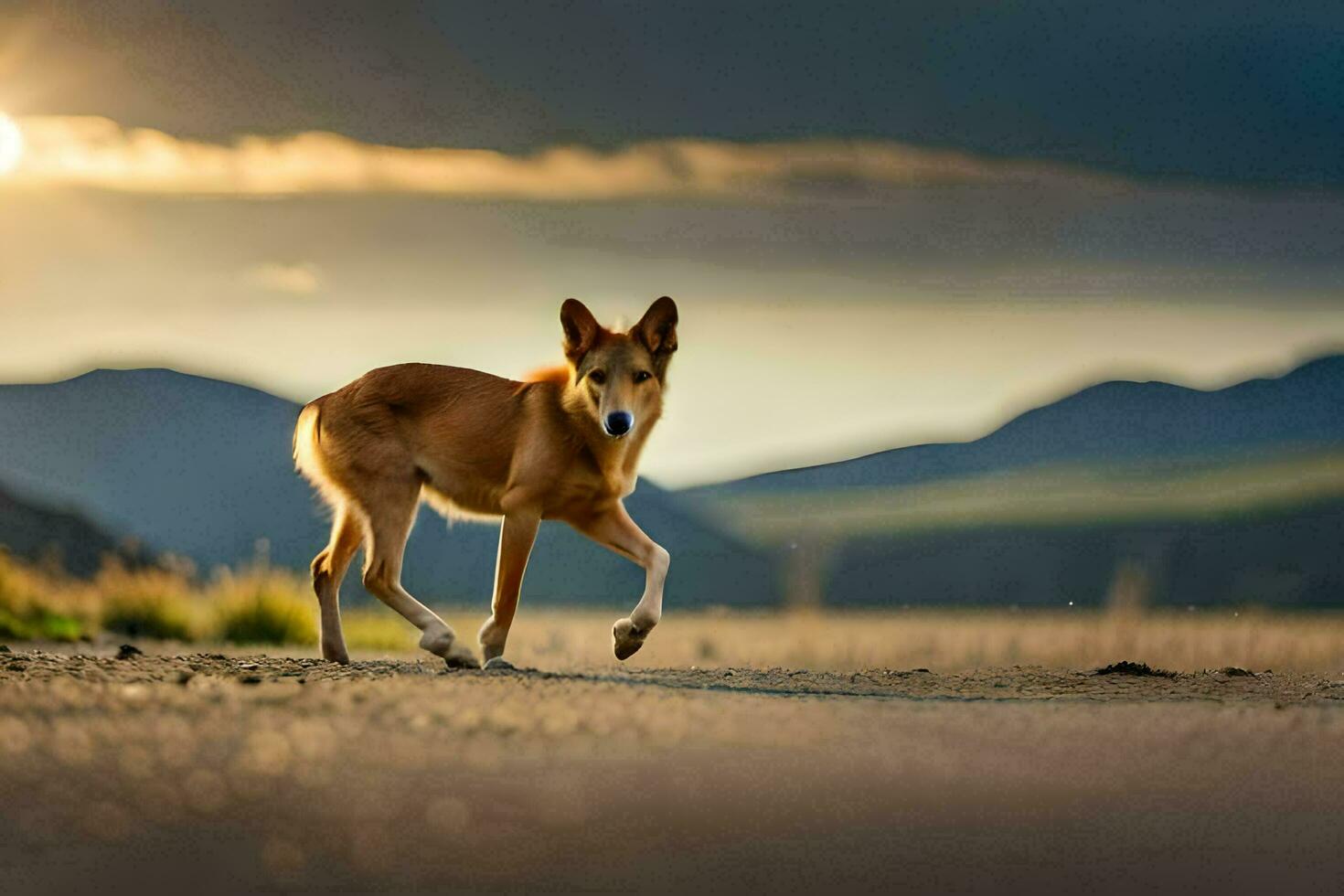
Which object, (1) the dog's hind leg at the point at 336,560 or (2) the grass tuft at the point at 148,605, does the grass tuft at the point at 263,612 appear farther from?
(1) the dog's hind leg at the point at 336,560

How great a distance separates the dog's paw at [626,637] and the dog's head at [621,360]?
1210 mm

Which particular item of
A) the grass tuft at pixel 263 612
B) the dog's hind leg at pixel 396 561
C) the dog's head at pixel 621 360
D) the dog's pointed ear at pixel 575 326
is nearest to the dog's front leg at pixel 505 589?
the dog's hind leg at pixel 396 561

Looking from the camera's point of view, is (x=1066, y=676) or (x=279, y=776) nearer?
(x=279, y=776)

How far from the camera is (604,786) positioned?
5.19 m

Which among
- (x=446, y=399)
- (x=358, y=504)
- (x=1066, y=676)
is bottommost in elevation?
(x=1066, y=676)

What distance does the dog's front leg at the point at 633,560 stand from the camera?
991 centimetres

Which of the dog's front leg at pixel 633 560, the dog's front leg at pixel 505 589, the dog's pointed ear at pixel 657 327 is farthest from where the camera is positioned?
the dog's pointed ear at pixel 657 327

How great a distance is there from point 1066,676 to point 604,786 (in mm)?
6694

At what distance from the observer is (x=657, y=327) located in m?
10.6

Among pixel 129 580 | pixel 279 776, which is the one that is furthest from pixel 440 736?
pixel 129 580

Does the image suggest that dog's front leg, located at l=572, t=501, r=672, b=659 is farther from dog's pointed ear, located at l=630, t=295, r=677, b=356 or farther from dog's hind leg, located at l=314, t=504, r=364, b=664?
dog's hind leg, located at l=314, t=504, r=364, b=664

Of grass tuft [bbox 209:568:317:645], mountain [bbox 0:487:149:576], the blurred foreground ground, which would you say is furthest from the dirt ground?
mountain [bbox 0:487:149:576]

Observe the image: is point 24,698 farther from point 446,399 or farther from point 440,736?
point 446,399

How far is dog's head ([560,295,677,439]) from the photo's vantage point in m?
10.4
